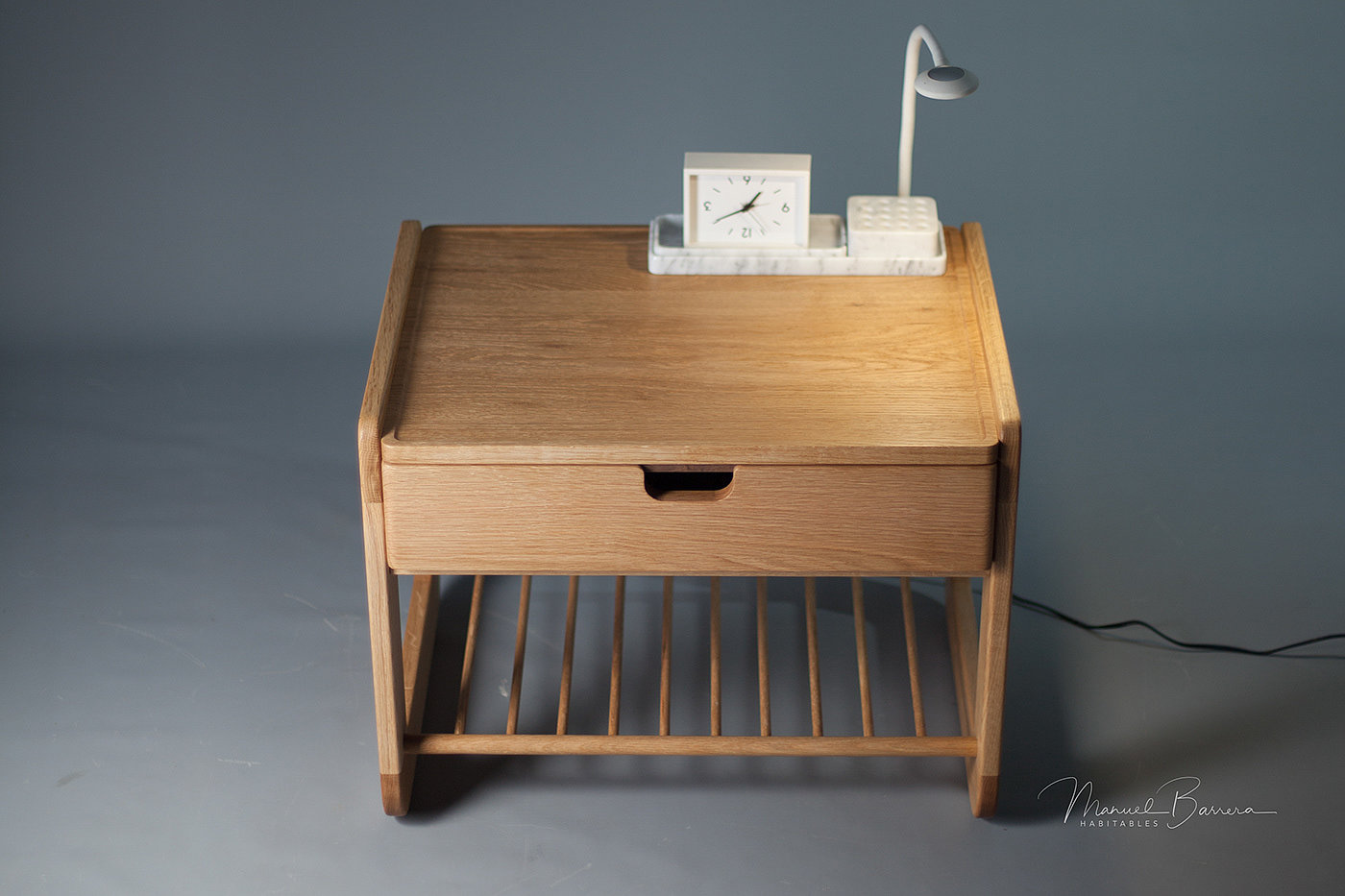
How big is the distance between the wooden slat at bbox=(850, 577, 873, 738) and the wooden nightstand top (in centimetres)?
49

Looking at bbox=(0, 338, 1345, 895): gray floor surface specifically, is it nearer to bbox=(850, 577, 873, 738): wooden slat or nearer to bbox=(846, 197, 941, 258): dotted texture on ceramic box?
bbox=(850, 577, 873, 738): wooden slat

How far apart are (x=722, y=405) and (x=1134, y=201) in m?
1.67

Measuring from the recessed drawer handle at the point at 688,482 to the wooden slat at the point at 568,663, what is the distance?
0.29 metres

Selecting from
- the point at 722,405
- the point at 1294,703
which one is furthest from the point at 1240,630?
the point at 722,405

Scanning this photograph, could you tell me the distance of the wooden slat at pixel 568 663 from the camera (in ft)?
6.87

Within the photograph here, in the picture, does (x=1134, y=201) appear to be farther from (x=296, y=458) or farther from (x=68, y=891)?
(x=68, y=891)

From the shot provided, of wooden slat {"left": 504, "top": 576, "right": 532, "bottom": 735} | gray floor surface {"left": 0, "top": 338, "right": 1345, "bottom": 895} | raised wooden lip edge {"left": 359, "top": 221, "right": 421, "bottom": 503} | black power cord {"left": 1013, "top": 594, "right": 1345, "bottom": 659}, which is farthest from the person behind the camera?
black power cord {"left": 1013, "top": 594, "right": 1345, "bottom": 659}

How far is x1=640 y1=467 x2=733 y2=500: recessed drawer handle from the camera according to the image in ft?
5.88

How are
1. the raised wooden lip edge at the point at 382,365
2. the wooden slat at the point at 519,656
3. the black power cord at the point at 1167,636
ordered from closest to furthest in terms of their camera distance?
the raised wooden lip edge at the point at 382,365 < the wooden slat at the point at 519,656 < the black power cord at the point at 1167,636

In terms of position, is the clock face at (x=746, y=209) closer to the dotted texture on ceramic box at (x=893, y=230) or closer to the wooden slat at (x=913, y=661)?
the dotted texture on ceramic box at (x=893, y=230)

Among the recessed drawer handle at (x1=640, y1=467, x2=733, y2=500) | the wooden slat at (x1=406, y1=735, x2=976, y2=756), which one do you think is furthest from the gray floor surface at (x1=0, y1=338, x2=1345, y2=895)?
the recessed drawer handle at (x1=640, y1=467, x2=733, y2=500)

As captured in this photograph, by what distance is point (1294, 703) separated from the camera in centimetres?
224

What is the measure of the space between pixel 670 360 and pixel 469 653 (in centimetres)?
60

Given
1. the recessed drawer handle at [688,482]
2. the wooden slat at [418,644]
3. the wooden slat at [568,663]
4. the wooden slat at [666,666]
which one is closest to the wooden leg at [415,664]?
the wooden slat at [418,644]
